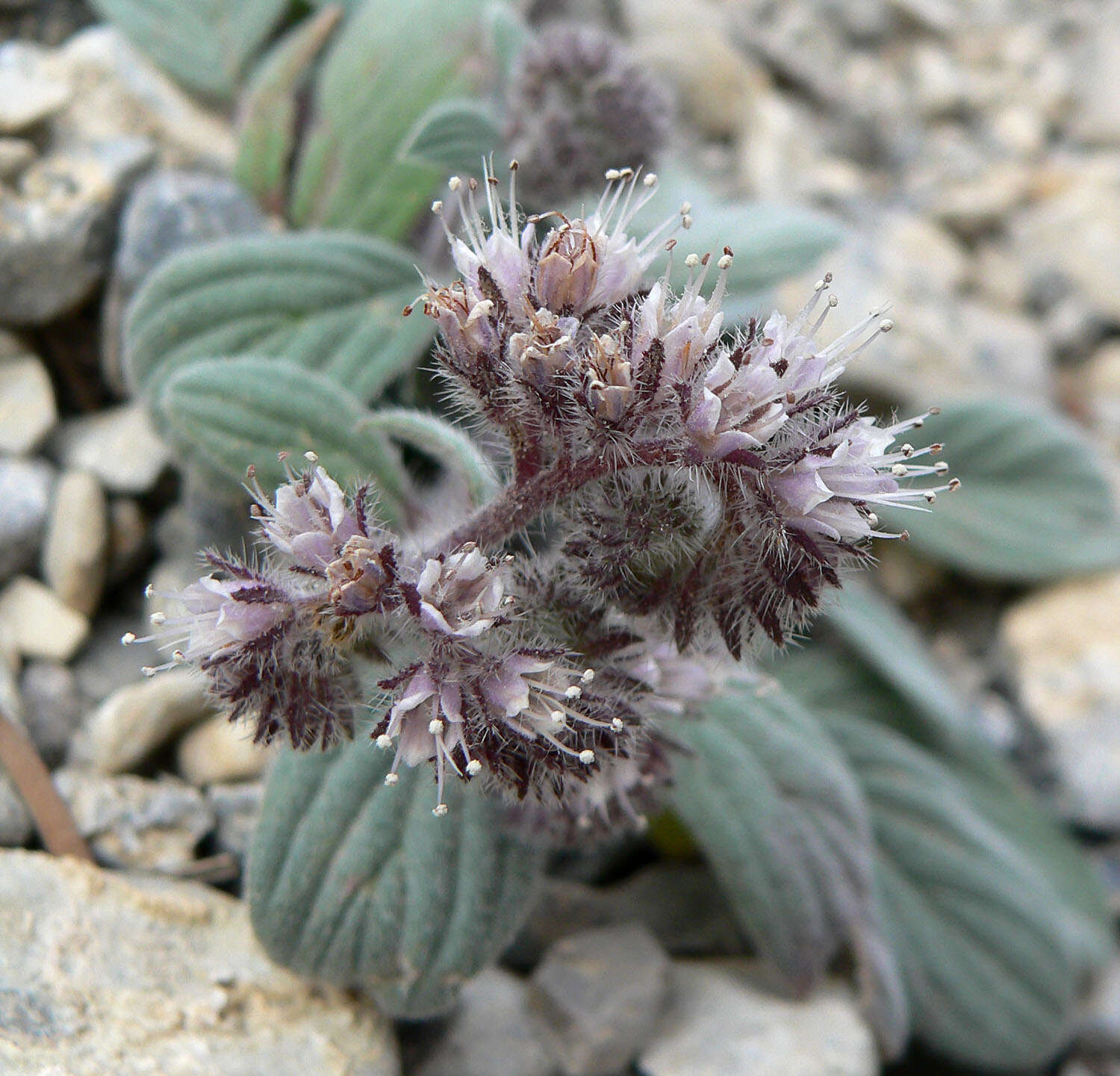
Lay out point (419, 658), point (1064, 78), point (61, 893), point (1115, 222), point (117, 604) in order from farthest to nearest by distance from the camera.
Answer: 1. point (1064, 78)
2. point (1115, 222)
3. point (117, 604)
4. point (61, 893)
5. point (419, 658)

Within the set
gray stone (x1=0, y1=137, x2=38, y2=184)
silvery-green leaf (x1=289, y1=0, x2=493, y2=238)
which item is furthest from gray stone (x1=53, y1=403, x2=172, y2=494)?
silvery-green leaf (x1=289, y1=0, x2=493, y2=238)

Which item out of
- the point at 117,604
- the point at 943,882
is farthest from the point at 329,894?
the point at 943,882

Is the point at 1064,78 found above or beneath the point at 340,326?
above

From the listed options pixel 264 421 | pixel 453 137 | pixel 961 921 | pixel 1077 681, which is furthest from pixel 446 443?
pixel 1077 681

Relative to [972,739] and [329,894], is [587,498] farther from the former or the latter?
[972,739]

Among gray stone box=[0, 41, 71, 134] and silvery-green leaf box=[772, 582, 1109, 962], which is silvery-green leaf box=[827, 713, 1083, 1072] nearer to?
silvery-green leaf box=[772, 582, 1109, 962]

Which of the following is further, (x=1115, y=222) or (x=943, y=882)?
(x=1115, y=222)

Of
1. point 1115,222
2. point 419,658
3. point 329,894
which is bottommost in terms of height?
point 329,894

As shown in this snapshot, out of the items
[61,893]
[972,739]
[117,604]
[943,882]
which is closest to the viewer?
[61,893]
